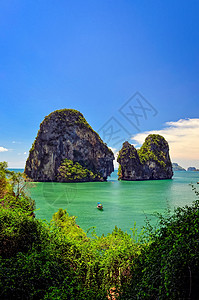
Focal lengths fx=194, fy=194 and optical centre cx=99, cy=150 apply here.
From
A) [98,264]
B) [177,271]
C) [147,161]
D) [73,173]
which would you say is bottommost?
[98,264]

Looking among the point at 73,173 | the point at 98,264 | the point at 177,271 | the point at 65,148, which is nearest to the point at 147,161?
the point at 73,173

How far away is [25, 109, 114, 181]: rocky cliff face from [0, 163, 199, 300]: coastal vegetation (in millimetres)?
64860

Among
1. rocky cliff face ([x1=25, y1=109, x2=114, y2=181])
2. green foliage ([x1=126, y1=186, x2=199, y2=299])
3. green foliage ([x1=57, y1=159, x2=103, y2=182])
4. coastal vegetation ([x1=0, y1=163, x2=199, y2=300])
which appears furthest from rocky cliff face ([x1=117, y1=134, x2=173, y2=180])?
green foliage ([x1=126, y1=186, x2=199, y2=299])

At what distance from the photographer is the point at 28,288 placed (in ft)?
10.7

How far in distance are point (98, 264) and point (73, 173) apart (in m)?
65.8

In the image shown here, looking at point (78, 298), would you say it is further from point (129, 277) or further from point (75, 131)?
point (75, 131)

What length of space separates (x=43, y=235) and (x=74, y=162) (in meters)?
71.7

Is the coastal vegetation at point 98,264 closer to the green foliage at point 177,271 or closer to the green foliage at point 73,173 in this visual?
the green foliage at point 177,271

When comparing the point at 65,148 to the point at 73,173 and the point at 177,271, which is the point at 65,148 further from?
the point at 177,271

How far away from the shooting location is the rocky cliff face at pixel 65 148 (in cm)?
7244

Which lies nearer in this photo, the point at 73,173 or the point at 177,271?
the point at 177,271

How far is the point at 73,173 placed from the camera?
69125 mm

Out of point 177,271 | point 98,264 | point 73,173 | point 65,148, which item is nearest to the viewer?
point 177,271

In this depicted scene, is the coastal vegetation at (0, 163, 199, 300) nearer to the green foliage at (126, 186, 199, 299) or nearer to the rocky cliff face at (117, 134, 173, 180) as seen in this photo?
the green foliage at (126, 186, 199, 299)
